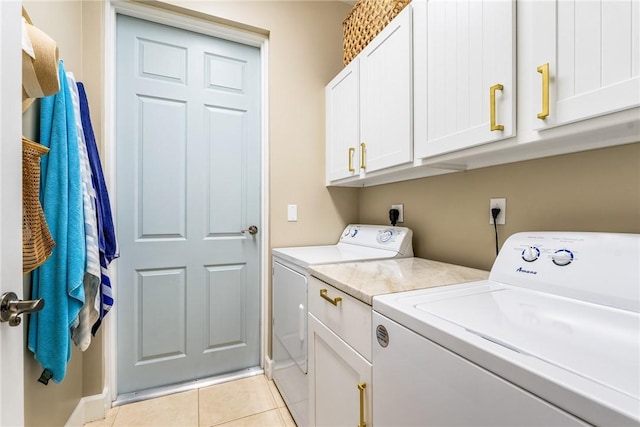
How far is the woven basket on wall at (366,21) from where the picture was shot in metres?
1.46

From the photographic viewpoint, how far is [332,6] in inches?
86.5

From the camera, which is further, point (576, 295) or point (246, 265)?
point (246, 265)

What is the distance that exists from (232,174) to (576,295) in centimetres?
186

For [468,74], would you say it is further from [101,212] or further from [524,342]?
[101,212]

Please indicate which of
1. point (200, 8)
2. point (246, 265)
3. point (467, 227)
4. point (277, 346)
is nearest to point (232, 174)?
point (246, 265)

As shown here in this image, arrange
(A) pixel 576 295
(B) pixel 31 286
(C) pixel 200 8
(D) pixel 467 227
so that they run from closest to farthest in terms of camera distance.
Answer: (A) pixel 576 295, (B) pixel 31 286, (D) pixel 467 227, (C) pixel 200 8

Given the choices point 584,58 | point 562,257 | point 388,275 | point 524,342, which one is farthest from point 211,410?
point 584,58

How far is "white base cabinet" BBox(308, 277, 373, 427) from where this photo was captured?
917 millimetres

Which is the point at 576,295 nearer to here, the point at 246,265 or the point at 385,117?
the point at 385,117

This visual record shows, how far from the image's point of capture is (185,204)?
1.87 meters

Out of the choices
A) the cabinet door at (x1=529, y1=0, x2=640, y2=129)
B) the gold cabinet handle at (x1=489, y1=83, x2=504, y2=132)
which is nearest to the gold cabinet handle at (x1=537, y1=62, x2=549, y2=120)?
the cabinet door at (x1=529, y1=0, x2=640, y2=129)

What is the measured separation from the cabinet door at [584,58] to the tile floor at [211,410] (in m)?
1.84

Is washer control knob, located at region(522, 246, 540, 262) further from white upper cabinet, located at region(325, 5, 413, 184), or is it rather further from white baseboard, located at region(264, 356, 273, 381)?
white baseboard, located at region(264, 356, 273, 381)

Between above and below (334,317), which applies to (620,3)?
above
